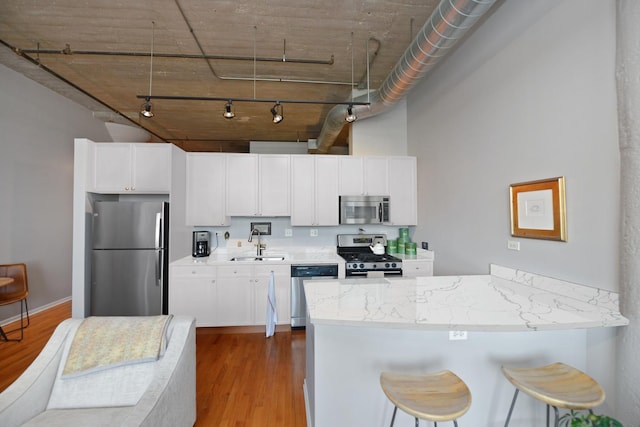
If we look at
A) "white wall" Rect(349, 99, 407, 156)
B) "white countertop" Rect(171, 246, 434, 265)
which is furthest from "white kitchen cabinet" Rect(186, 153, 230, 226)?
"white wall" Rect(349, 99, 407, 156)

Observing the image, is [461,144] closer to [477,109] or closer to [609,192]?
[477,109]

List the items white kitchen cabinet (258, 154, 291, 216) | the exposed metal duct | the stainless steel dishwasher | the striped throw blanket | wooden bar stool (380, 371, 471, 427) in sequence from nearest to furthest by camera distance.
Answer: wooden bar stool (380, 371, 471, 427) → the striped throw blanket → the exposed metal duct → the stainless steel dishwasher → white kitchen cabinet (258, 154, 291, 216)

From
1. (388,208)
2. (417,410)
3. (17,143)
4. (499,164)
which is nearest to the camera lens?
(417,410)

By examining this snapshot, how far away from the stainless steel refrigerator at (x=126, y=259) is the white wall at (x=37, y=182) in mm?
1561

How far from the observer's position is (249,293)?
335cm

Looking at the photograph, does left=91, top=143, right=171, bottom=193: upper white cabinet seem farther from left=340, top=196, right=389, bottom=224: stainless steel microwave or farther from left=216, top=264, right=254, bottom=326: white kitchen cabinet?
left=340, top=196, right=389, bottom=224: stainless steel microwave

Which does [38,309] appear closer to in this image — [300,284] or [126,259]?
[126,259]

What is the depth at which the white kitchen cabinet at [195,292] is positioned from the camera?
3.25m

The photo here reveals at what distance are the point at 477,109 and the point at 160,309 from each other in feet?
13.0

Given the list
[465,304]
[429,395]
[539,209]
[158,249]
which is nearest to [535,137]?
[539,209]

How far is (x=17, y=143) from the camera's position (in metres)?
3.62

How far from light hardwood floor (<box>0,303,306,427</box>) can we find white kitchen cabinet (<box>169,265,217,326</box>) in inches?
10.6

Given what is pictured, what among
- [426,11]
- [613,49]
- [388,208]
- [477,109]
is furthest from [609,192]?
[388,208]

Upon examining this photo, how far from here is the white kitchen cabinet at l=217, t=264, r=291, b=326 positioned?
3320 millimetres
